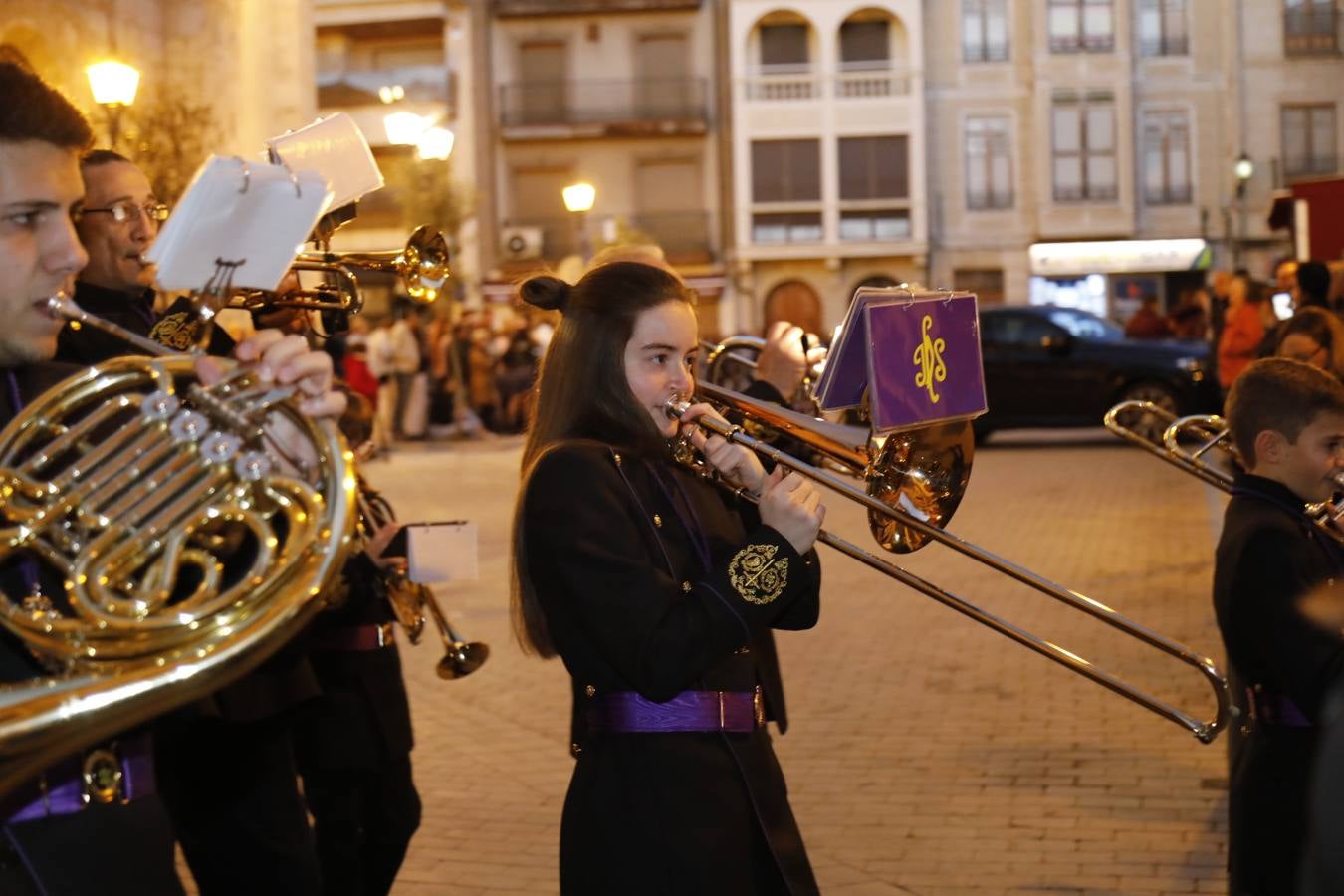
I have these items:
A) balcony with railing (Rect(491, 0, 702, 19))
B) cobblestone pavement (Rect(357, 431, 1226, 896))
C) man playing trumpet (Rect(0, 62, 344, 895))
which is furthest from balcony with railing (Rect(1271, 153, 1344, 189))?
man playing trumpet (Rect(0, 62, 344, 895))

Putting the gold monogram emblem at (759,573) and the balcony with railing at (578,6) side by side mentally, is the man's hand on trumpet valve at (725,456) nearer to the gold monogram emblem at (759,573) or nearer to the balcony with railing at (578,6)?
the gold monogram emblem at (759,573)

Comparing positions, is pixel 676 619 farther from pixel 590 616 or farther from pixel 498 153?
pixel 498 153

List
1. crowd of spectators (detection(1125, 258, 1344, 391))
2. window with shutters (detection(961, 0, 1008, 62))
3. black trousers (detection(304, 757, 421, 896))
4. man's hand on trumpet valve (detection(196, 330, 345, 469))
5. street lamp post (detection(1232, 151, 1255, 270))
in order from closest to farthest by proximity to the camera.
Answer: man's hand on trumpet valve (detection(196, 330, 345, 469)) < black trousers (detection(304, 757, 421, 896)) < crowd of spectators (detection(1125, 258, 1344, 391)) < street lamp post (detection(1232, 151, 1255, 270)) < window with shutters (detection(961, 0, 1008, 62))

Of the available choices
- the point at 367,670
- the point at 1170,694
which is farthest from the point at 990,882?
the point at 1170,694

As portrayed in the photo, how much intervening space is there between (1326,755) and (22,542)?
64.0 inches

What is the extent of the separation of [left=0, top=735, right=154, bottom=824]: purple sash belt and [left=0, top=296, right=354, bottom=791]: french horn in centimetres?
18

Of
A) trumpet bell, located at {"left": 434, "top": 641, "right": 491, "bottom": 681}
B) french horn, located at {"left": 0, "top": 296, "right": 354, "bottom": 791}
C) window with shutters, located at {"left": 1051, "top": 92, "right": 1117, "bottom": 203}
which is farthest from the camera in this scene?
window with shutters, located at {"left": 1051, "top": 92, "right": 1117, "bottom": 203}

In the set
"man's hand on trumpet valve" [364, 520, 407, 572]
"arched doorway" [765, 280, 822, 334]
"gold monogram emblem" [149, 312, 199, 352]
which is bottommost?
"man's hand on trumpet valve" [364, 520, 407, 572]

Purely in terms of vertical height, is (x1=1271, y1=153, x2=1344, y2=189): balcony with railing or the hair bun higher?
(x1=1271, y1=153, x2=1344, y2=189): balcony with railing

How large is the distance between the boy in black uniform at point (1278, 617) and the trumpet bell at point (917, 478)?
727 mm

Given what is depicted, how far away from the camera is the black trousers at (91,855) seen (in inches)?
96.2

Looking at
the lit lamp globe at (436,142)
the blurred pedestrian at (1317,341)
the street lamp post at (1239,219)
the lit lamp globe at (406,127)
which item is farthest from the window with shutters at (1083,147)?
the blurred pedestrian at (1317,341)

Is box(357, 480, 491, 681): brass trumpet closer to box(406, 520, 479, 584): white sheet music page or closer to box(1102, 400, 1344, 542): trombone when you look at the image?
box(406, 520, 479, 584): white sheet music page

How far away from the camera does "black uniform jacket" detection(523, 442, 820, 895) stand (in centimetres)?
295
